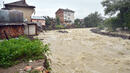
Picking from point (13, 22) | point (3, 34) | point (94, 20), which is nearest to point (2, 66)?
point (3, 34)

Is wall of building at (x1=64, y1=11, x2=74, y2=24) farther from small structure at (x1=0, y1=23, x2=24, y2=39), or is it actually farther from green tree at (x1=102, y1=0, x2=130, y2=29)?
small structure at (x1=0, y1=23, x2=24, y2=39)

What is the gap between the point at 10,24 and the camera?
9.27m

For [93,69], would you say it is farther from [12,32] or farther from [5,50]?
[12,32]

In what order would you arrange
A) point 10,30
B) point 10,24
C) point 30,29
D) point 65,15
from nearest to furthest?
point 10,24 → point 10,30 → point 30,29 → point 65,15

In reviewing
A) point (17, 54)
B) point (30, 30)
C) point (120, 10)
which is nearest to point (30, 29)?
point (30, 30)

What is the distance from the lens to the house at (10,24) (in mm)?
9156

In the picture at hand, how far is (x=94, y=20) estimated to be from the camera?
36.4 metres

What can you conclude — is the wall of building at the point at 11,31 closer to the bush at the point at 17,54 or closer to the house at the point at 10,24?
the house at the point at 10,24

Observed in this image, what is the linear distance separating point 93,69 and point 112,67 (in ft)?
2.94

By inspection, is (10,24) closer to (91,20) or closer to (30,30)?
(30,30)

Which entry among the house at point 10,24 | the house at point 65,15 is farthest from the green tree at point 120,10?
the house at point 65,15

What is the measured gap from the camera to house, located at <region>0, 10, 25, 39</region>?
9.16 metres

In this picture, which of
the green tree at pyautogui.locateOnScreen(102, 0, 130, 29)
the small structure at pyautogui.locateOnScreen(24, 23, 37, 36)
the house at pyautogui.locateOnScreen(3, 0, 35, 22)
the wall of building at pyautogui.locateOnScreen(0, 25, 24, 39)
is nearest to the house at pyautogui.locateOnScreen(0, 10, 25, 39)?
the wall of building at pyautogui.locateOnScreen(0, 25, 24, 39)

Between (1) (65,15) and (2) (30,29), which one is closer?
(2) (30,29)
